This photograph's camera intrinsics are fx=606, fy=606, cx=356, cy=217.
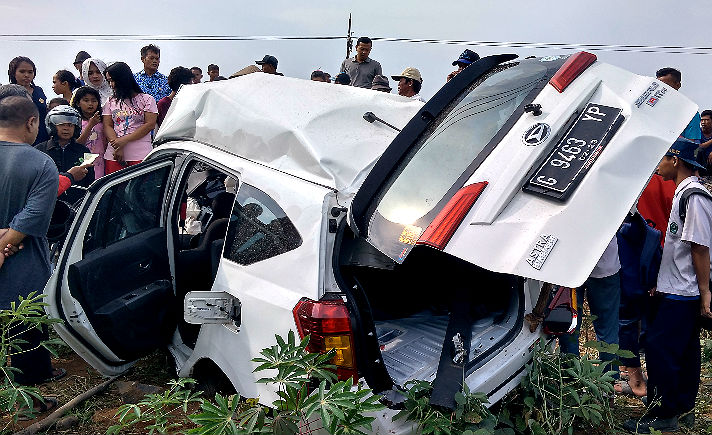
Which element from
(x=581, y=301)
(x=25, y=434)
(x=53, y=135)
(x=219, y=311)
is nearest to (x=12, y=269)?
(x=25, y=434)

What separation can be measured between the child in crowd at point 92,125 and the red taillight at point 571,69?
16.4 ft

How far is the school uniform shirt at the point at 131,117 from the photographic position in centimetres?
636

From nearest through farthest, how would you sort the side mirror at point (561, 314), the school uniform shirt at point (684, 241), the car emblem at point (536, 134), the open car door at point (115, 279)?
the car emblem at point (536, 134) → the side mirror at point (561, 314) → the school uniform shirt at point (684, 241) → the open car door at point (115, 279)

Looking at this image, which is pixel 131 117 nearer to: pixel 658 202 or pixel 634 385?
pixel 658 202

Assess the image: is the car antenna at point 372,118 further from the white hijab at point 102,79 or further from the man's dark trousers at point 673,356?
the white hijab at point 102,79

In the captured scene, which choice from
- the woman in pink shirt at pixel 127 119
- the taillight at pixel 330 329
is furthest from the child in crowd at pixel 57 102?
the taillight at pixel 330 329

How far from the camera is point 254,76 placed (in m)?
3.98

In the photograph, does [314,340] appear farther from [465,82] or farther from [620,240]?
[620,240]

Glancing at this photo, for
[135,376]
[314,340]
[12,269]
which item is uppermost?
[314,340]

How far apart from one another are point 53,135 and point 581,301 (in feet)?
16.2

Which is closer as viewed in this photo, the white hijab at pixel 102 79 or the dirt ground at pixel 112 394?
the dirt ground at pixel 112 394

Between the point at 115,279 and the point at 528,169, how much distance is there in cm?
253

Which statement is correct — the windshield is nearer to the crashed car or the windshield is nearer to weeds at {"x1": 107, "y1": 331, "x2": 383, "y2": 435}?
the crashed car

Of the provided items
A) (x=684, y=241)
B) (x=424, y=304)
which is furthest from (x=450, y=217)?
(x=684, y=241)
